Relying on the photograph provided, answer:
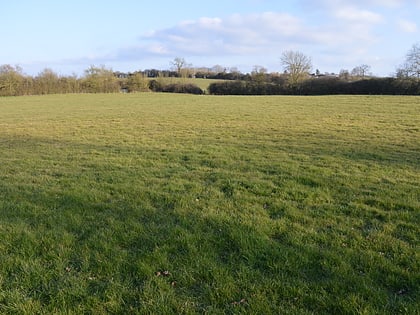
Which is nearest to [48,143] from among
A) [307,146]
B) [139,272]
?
[307,146]

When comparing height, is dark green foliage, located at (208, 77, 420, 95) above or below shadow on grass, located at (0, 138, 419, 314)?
above

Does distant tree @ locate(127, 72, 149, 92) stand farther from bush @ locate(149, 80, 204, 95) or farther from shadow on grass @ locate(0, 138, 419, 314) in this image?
shadow on grass @ locate(0, 138, 419, 314)

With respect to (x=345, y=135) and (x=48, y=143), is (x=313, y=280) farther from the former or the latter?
(x=48, y=143)

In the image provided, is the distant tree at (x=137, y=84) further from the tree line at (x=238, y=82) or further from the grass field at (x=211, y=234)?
the grass field at (x=211, y=234)

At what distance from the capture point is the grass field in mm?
3621

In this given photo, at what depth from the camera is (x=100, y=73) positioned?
89.8m

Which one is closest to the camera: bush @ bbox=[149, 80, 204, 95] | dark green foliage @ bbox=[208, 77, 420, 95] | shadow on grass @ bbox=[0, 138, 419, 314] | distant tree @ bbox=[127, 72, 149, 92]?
shadow on grass @ bbox=[0, 138, 419, 314]

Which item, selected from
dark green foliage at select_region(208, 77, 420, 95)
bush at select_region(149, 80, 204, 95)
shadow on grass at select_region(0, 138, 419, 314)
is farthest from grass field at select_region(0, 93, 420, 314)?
bush at select_region(149, 80, 204, 95)

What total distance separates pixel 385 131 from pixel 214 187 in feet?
39.4

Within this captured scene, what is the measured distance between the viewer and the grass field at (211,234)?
143 inches

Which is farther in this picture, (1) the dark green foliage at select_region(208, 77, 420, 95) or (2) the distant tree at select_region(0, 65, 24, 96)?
(2) the distant tree at select_region(0, 65, 24, 96)

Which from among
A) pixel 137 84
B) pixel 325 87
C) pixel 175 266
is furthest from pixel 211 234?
pixel 137 84

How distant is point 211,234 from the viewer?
504 centimetres

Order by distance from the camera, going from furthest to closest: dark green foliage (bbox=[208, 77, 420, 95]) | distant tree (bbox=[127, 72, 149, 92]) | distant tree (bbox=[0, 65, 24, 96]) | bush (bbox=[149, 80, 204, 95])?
distant tree (bbox=[127, 72, 149, 92])
bush (bbox=[149, 80, 204, 95])
distant tree (bbox=[0, 65, 24, 96])
dark green foliage (bbox=[208, 77, 420, 95])
